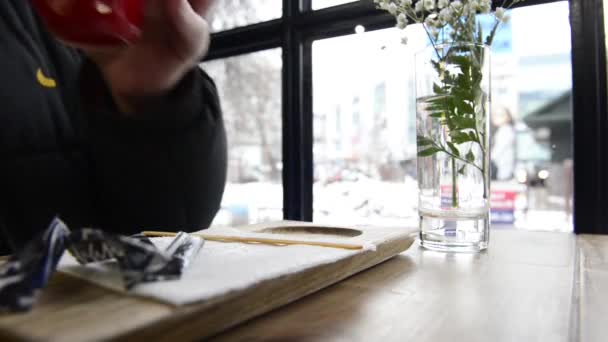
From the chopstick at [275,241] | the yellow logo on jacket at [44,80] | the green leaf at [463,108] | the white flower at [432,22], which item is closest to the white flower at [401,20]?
the white flower at [432,22]

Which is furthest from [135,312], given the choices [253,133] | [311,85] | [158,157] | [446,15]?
[253,133]

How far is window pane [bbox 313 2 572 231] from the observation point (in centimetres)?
127

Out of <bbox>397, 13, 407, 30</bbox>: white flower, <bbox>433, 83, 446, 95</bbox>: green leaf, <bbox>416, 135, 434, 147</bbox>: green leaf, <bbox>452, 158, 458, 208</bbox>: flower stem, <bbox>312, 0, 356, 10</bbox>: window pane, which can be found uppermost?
<bbox>312, 0, 356, 10</bbox>: window pane

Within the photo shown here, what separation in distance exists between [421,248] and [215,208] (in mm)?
448

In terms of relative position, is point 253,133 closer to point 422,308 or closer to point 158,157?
A: point 158,157

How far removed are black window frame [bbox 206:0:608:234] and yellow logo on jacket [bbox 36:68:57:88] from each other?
768 millimetres

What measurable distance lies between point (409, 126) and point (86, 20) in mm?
1247

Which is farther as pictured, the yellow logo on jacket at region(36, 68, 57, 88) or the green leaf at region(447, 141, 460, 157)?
the yellow logo on jacket at region(36, 68, 57, 88)

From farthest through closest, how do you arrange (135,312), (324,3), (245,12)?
(245,12)
(324,3)
(135,312)

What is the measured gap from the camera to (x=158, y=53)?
0.56 metres

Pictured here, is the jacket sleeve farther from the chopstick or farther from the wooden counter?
the wooden counter

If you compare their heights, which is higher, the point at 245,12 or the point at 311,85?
the point at 245,12

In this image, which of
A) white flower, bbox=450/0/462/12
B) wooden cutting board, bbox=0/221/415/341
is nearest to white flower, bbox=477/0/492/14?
white flower, bbox=450/0/462/12

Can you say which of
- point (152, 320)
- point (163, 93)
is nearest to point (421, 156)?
point (163, 93)
